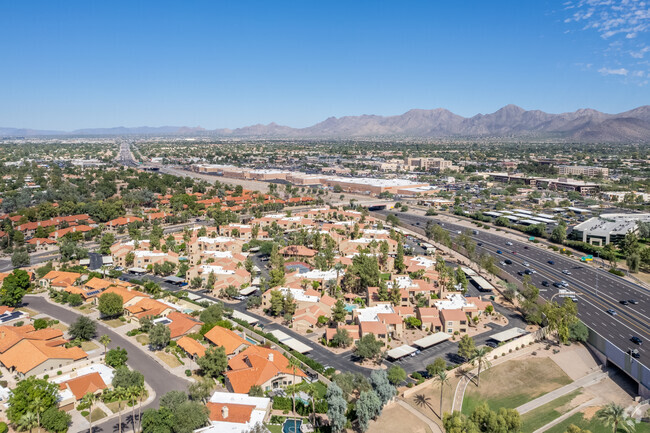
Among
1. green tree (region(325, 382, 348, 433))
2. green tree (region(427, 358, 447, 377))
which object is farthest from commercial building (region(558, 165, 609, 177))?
green tree (region(325, 382, 348, 433))

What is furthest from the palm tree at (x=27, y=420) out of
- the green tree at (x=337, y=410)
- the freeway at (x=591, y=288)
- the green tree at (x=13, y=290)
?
the freeway at (x=591, y=288)

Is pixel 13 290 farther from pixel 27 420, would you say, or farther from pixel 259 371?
pixel 259 371

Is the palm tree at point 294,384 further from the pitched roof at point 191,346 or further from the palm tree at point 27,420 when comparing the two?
the palm tree at point 27,420

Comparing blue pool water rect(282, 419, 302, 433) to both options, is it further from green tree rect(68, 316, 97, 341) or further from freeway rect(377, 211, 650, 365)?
freeway rect(377, 211, 650, 365)

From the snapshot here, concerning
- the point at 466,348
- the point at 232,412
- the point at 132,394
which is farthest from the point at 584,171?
the point at 132,394

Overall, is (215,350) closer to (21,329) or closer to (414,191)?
(21,329)

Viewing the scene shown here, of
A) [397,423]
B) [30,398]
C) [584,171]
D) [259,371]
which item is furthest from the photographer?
[584,171]

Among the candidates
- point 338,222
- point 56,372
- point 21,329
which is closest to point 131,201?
point 338,222
